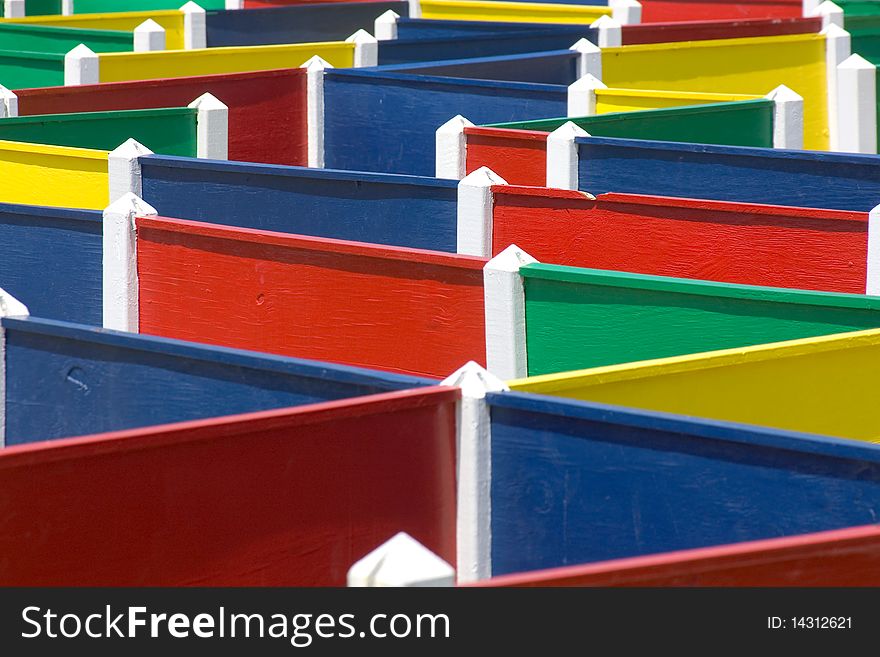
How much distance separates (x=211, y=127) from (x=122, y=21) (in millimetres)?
4254

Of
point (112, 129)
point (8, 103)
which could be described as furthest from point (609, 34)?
point (8, 103)

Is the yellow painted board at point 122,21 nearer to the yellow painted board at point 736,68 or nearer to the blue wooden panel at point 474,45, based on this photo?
the blue wooden panel at point 474,45

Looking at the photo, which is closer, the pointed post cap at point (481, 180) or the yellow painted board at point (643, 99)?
the pointed post cap at point (481, 180)

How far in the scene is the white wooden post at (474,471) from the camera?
180 inches

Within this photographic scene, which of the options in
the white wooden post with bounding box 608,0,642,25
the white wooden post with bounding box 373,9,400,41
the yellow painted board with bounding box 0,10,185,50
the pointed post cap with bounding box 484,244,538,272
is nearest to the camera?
the pointed post cap with bounding box 484,244,538,272

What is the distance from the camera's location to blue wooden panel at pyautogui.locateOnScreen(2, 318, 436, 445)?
15.8 feet

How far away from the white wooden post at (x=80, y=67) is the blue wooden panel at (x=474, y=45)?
2.35 metres

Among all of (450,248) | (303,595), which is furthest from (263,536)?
(450,248)

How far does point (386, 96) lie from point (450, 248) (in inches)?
106

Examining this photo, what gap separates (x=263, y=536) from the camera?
4.32m

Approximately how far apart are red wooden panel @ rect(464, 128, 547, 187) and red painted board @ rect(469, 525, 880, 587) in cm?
490

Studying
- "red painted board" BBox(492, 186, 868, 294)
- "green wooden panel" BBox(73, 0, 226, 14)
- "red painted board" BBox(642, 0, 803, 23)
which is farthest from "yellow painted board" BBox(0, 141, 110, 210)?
"red painted board" BBox(642, 0, 803, 23)

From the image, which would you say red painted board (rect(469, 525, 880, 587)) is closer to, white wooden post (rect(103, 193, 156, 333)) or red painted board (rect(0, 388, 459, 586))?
red painted board (rect(0, 388, 459, 586))

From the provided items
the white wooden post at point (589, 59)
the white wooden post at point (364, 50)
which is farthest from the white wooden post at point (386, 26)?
the white wooden post at point (589, 59)
